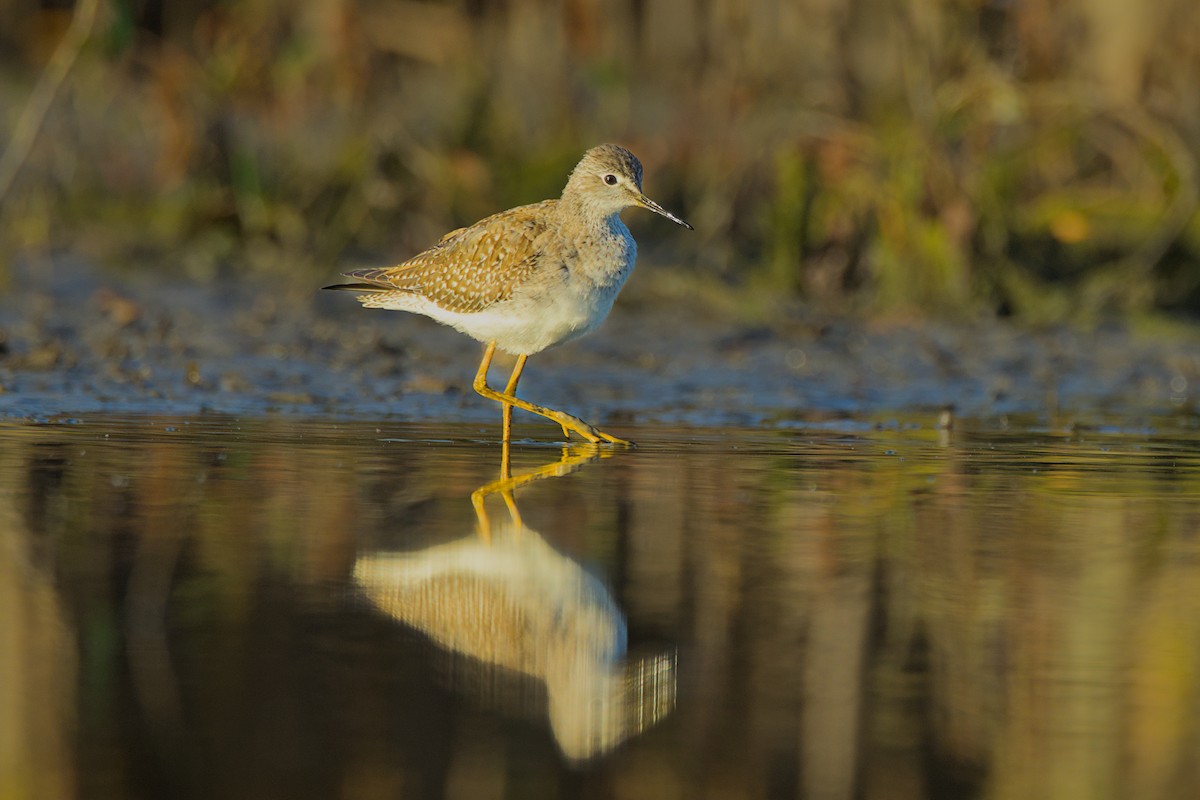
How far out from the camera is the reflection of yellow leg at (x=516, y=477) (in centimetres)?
564

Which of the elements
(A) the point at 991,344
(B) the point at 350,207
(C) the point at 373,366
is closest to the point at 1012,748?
(C) the point at 373,366

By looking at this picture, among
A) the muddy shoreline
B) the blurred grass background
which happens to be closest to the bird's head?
the muddy shoreline

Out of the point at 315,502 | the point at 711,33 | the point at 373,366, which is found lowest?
the point at 315,502

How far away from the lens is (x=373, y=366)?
31.2 feet

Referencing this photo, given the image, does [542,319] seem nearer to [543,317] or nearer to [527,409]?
[543,317]

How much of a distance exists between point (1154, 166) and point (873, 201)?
5.39ft

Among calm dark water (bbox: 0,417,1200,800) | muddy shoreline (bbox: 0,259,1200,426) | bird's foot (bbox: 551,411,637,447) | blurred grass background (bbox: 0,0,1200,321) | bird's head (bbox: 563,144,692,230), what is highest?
blurred grass background (bbox: 0,0,1200,321)

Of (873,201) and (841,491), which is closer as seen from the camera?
(841,491)

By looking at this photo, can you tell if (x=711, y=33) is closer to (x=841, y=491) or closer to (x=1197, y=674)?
(x=841, y=491)

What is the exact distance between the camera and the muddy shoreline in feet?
28.3

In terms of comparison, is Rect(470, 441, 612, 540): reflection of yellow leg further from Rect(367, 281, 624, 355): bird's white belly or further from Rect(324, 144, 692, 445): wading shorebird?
Rect(367, 281, 624, 355): bird's white belly

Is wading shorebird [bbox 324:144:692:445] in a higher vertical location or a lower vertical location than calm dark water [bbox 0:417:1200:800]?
higher

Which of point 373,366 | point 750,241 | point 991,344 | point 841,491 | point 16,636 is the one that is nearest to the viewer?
point 16,636

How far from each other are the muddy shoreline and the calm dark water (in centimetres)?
176
